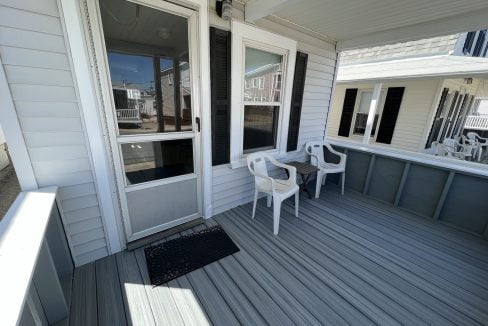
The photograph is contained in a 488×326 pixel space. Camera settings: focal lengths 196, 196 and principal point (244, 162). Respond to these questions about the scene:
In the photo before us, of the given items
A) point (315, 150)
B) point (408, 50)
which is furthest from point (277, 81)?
point (408, 50)

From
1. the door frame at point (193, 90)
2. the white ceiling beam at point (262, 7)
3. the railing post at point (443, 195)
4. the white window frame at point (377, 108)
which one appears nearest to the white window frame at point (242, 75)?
the white ceiling beam at point (262, 7)

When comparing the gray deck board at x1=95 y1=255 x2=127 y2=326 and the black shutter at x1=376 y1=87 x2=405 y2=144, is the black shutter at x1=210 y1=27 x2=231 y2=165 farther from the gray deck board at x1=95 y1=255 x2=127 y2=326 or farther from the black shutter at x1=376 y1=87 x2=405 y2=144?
the black shutter at x1=376 y1=87 x2=405 y2=144

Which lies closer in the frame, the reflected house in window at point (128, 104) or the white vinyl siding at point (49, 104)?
the white vinyl siding at point (49, 104)

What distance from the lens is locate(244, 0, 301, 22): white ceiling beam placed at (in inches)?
71.8

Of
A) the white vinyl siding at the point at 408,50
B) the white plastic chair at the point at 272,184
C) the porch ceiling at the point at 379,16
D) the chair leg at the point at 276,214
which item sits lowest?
the chair leg at the point at 276,214

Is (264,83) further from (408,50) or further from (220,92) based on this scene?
(408,50)

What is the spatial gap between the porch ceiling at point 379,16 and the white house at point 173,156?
0.07 feet

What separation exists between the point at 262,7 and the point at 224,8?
0.38 meters

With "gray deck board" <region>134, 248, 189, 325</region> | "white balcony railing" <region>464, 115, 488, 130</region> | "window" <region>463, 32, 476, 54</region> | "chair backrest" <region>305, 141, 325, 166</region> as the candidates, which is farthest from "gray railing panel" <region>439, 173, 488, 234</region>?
"white balcony railing" <region>464, 115, 488, 130</region>

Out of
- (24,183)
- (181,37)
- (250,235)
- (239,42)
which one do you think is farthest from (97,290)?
(239,42)

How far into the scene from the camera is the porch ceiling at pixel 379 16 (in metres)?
2.08

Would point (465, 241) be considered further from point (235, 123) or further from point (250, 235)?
point (235, 123)

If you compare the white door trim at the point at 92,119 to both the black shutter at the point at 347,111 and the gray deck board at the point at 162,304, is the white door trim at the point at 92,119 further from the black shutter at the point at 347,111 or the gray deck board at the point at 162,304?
the black shutter at the point at 347,111

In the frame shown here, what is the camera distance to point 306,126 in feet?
11.5
